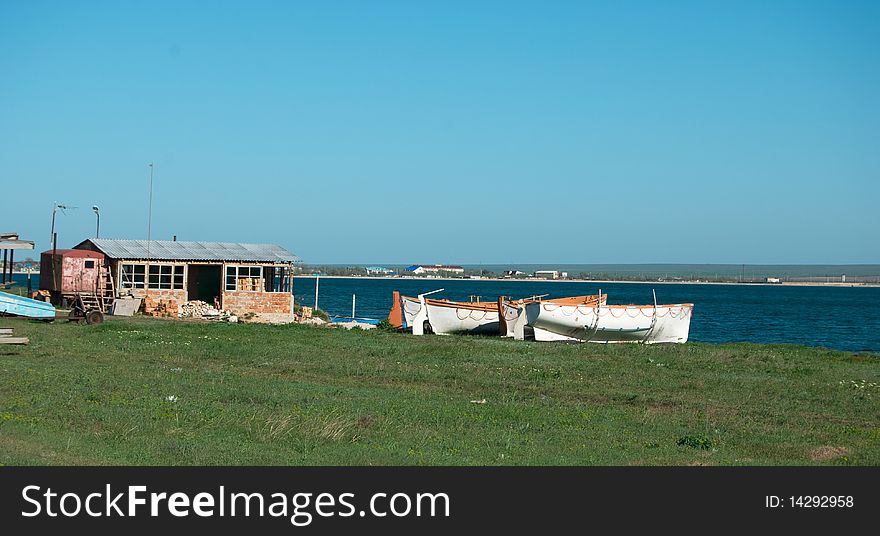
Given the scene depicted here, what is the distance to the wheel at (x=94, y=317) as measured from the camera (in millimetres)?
36312

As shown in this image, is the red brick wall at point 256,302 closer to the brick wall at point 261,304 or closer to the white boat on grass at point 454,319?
the brick wall at point 261,304

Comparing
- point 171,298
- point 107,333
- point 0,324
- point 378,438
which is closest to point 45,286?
point 171,298

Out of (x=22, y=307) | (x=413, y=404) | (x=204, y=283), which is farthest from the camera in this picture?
(x=204, y=283)

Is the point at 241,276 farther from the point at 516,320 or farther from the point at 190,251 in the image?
the point at 516,320

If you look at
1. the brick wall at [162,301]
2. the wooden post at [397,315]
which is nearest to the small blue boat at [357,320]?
the wooden post at [397,315]

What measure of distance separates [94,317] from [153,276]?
33.6ft

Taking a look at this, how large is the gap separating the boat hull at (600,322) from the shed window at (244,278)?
1617 centimetres

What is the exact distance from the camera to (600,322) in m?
38.8

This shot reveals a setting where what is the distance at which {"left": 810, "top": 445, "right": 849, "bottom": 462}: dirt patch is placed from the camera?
13.7 meters

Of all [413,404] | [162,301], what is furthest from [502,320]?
[413,404]

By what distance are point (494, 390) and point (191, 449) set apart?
31.4 ft

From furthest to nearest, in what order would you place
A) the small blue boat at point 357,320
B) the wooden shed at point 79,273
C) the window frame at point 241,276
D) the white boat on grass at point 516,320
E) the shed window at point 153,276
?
1. the small blue boat at point 357,320
2. the window frame at point 241,276
3. the shed window at point 153,276
4. the wooden shed at point 79,273
5. the white boat on grass at point 516,320
